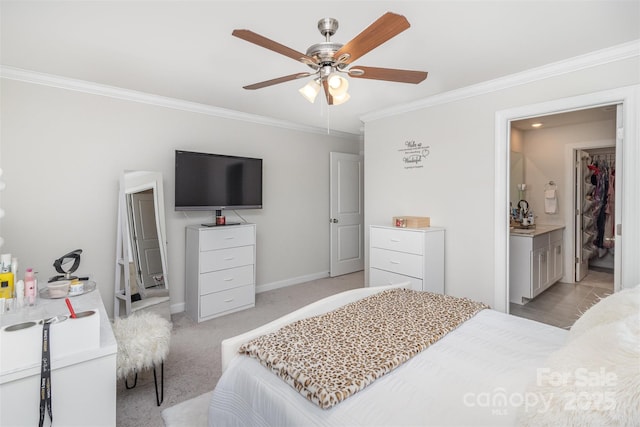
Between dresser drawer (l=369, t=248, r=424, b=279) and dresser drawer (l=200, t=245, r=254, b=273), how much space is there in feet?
4.81

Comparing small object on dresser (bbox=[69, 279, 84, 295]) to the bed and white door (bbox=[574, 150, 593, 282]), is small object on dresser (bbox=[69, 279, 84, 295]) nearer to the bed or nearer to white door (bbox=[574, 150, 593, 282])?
the bed

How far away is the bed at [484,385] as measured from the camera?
0.85 m

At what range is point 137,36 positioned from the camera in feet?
7.02

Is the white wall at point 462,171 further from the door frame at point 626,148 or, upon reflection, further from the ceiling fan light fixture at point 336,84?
the ceiling fan light fixture at point 336,84

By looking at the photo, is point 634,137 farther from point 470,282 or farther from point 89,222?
point 89,222

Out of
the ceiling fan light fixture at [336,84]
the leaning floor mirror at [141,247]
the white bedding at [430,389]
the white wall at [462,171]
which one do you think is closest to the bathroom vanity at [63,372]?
the white bedding at [430,389]

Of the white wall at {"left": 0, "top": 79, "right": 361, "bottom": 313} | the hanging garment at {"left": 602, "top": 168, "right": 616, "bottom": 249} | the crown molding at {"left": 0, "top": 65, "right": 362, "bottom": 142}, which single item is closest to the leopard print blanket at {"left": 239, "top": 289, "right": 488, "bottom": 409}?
the white wall at {"left": 0, "top": 79, "right": 361, "bottom": 313}

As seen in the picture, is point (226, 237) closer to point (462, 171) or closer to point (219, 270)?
point (219, 270)

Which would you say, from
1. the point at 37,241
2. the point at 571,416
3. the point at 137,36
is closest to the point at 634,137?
the point at 571,416

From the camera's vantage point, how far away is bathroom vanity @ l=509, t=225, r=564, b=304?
12.2ft

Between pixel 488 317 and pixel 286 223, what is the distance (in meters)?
3.23

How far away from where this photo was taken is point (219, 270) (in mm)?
3543

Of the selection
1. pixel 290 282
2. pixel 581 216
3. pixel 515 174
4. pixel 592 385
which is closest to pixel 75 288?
pixel 592 385

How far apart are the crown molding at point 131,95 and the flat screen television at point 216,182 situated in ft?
1.92
